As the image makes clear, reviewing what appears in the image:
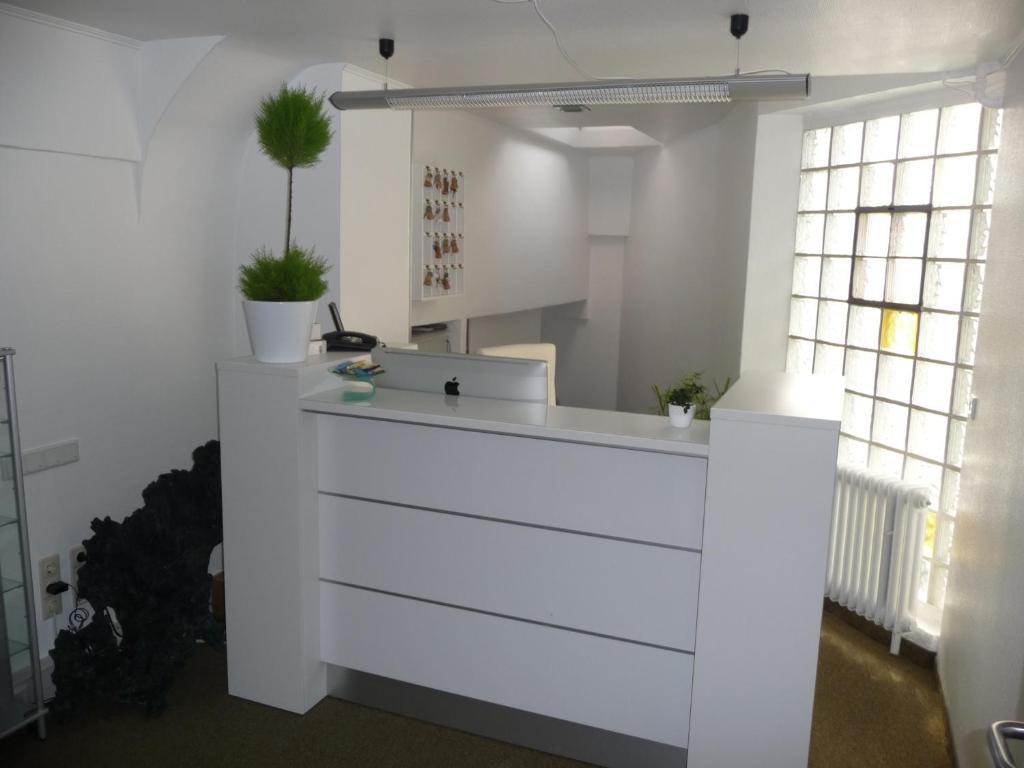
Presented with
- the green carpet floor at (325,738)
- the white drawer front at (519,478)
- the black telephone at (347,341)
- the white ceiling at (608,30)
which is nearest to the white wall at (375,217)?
the white ceiling at (608,30)

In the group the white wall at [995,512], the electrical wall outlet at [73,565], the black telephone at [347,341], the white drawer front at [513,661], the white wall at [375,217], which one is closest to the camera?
the white wall at [995,512]

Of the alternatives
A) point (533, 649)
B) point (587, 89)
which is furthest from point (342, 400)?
point (587, 89)

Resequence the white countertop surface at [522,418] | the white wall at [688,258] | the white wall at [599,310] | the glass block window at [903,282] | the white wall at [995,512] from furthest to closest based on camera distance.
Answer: the white wall at [599,310], the white wall at [688,258], the glass block window at [903,282], the white countertop surface at [522,418], the white wall at [995,512]

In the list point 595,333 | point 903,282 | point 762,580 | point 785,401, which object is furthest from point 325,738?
point 595,333

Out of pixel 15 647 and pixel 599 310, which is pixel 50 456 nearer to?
pixel 15 647

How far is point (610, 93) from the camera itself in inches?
122

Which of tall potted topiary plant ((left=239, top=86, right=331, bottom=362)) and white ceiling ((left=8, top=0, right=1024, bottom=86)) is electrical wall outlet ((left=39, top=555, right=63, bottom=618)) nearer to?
tall potted topiary plant ((left=239, top=86, right=331, bottom=362))

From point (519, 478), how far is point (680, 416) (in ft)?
1.96

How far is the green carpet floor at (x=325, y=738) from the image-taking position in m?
3.01

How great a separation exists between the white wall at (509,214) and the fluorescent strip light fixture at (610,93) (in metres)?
1.36

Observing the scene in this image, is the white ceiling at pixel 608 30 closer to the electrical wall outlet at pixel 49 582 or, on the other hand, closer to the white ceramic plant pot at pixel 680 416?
the white ceramic plant pot at pixel 680 416

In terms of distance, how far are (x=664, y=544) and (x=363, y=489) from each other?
116 cm

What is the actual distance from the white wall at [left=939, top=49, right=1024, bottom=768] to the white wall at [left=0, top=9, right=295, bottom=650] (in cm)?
310

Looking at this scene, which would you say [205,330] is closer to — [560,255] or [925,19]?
[925,19]
